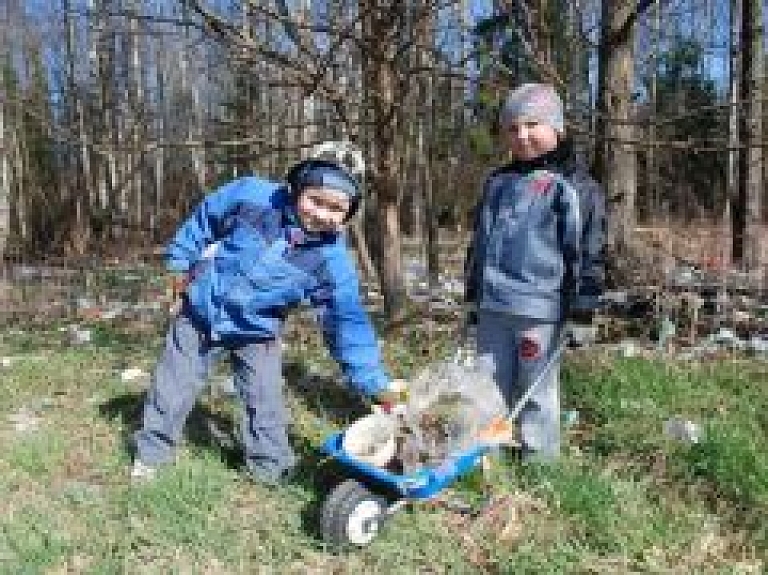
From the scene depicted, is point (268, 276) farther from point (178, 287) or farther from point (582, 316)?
point (582, 316)

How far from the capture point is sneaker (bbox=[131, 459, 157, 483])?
3801 mm

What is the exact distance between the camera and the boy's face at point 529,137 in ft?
12.1

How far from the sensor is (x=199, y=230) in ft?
13.0

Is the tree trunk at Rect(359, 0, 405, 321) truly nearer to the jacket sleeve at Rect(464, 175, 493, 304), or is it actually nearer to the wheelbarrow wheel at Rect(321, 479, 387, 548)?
the jacket sleeve at Rect(464, 175, 493, 304)

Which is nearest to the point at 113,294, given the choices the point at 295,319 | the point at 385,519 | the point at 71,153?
the point at 295,319

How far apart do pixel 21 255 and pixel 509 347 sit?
15857 millimetres

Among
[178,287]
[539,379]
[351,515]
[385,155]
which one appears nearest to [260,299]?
[178,287]

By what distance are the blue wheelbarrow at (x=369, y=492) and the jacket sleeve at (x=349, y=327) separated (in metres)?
0.53

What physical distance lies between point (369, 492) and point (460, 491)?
0.50 m

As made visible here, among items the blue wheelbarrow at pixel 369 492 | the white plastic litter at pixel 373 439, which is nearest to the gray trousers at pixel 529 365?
the blue wheelbarrow at pixel 369 492

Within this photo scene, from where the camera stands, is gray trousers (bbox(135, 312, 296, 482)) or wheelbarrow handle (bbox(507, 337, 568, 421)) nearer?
wheelbarrow handle (bbox(507, 337, 568, 421))

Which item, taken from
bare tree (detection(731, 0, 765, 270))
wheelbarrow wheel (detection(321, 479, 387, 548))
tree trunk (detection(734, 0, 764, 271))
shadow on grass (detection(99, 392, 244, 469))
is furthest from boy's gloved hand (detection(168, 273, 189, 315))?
bare tree (detection(731, 0, 765, 270))

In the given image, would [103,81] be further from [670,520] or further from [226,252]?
[670,520]

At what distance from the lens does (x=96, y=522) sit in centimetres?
349
